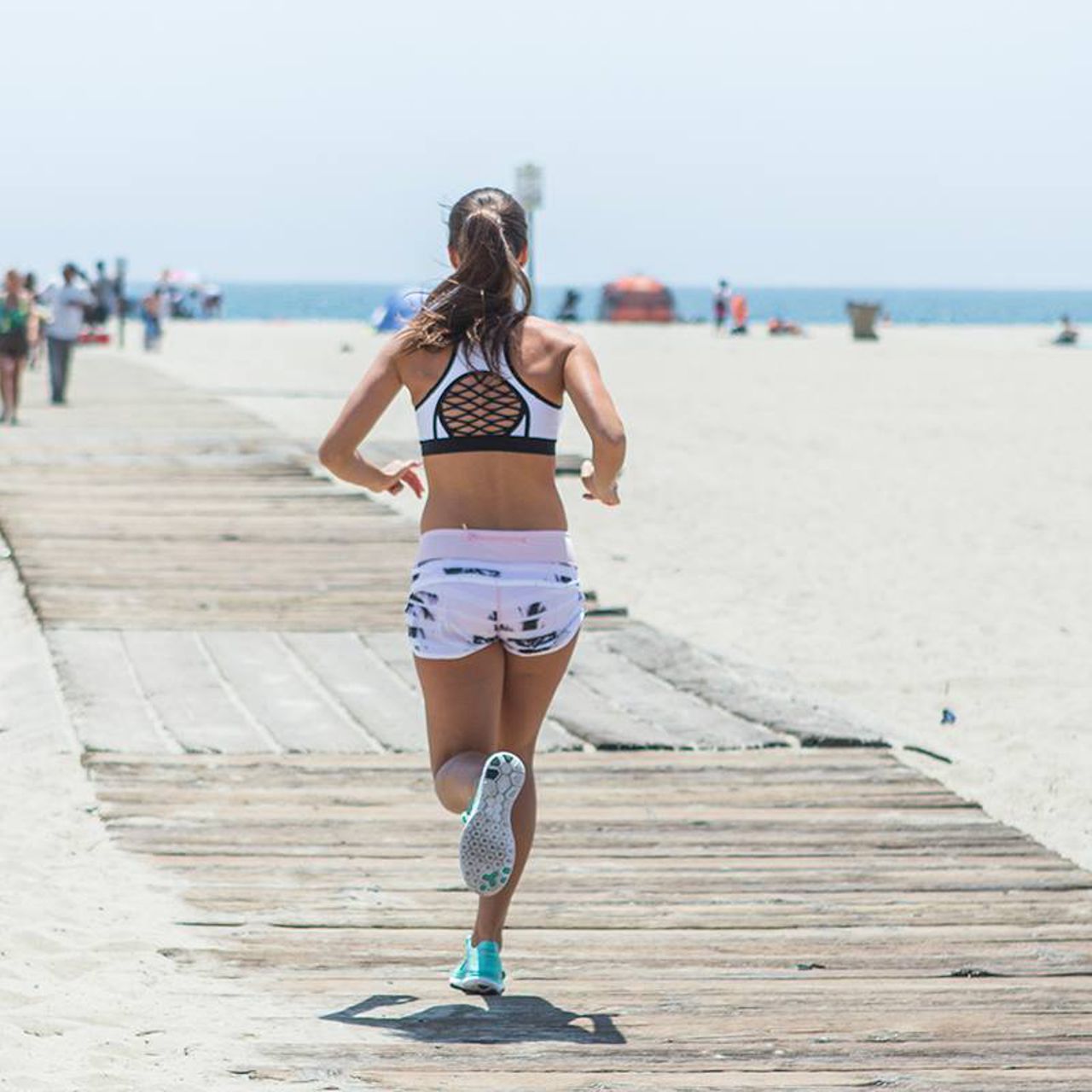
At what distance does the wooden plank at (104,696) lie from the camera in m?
8.16

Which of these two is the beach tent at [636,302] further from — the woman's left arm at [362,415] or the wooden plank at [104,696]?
the woman's left arm at [362,415]

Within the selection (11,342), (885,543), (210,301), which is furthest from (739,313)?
(885,543)

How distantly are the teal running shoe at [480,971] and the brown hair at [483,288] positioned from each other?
1402 mm

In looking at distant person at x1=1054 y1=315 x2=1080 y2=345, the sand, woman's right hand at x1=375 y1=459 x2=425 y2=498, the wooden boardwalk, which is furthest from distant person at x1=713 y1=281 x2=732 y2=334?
woman's right hand at x1=375 y1=459 x2=425 y2=498

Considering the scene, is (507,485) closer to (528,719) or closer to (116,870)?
(528,719)

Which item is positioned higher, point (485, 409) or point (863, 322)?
point (485, 409)

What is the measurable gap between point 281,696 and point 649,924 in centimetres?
359

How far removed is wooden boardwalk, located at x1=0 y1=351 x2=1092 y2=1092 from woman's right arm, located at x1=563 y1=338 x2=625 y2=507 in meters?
1.29

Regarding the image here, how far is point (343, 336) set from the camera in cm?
5888

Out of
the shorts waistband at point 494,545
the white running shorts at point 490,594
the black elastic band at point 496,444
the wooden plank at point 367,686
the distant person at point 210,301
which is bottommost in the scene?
the distant person at point 210,301

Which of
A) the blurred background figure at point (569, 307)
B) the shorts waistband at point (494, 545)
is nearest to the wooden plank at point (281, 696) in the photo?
the shorts waistband at point (494, 545)

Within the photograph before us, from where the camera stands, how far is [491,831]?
4527mm

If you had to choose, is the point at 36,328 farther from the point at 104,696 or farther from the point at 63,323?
the point at 104,696

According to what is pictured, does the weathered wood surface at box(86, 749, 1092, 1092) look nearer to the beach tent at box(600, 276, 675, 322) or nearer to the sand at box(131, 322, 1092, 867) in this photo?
the sand at box(131, 322, 1092, 867)
